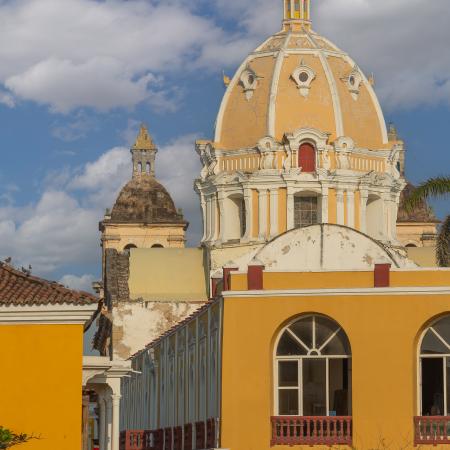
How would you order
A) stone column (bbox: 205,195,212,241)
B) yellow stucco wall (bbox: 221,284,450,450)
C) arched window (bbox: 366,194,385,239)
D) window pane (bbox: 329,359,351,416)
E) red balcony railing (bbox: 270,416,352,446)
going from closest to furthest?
red balcony railing (bbox: 270,416,352,446)
yellow stucco wall (bbox: 221,284,450,450)
window pane (bbox: 329,359,351,416)
arched window (bbox: 366,194,385,239)
stone column (bbox: 205,195,212,241)

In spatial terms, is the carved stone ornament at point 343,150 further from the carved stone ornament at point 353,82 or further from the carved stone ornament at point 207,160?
the carved stone ornament at point 207,160

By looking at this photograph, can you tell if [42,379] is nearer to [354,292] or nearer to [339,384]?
[339,384]

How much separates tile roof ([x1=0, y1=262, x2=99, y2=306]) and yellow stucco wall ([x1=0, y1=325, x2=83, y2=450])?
0.54 m

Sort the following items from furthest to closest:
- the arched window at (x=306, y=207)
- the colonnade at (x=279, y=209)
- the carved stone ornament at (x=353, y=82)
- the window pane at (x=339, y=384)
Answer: the carved stone ornament at (x=353, y=82) < the arched window at (x=306, y=207) < the colonnade at (x=279, y=209) < the window pane at (x=339, y=384)

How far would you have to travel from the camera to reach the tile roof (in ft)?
116

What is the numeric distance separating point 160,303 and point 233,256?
13.3 ft

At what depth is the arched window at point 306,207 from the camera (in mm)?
73062

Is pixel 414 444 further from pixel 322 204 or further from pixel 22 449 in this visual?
pixel 322 204

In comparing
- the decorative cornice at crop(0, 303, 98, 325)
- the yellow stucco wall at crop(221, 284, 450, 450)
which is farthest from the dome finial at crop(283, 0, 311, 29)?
the decorative cornice at crop(0, 303, 98, 325)

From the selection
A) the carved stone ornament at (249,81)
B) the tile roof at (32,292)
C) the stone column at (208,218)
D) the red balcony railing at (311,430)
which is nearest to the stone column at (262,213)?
the stone column at (208,218)

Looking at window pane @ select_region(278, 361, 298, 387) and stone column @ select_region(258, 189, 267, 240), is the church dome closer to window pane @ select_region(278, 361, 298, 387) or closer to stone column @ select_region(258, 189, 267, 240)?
stone column @ select_region(258, 189, 267, 240)

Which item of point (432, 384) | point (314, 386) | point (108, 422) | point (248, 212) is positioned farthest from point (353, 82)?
point (432, 384)

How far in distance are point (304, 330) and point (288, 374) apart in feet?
3.52

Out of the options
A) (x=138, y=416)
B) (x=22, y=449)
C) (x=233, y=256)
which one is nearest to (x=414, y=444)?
(x=22, y=449)
